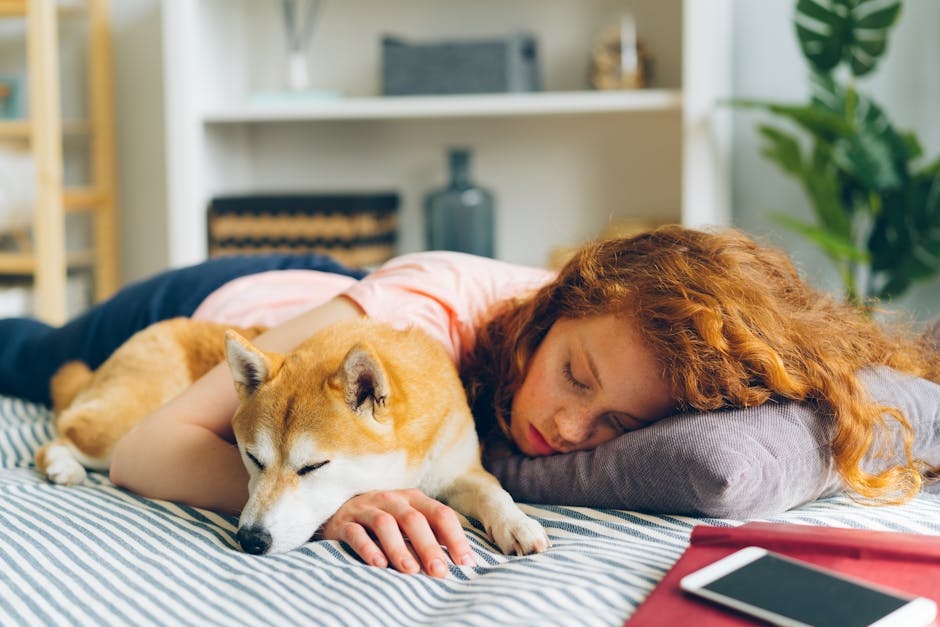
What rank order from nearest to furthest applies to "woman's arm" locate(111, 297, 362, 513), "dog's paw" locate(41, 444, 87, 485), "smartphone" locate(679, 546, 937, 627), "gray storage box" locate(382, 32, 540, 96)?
"smartphone" locate(679, 546, 937, 627), "woman's arm" locate(111, 297, 362, 513), "dog's paw" locate(41, 444, 87, 485), "gray storage box" locate(382, 32, 540, 96)

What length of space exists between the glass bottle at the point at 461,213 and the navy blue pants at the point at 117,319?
3.29ft

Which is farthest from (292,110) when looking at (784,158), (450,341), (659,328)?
(659,328)

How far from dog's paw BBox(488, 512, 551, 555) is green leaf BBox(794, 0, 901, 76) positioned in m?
1.74

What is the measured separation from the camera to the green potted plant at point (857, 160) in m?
2.27

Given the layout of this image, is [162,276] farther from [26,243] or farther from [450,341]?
[26,243]

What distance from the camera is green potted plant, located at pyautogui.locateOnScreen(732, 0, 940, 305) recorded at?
89.2 inches

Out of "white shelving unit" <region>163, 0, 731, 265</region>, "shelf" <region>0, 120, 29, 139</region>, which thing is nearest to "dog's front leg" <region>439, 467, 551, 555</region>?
"white shelving unit" <region>163, 0, 731, 265</region>

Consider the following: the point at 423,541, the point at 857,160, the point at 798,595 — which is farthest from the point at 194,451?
the point at 857,160

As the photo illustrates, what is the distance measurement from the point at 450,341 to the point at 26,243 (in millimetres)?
2248

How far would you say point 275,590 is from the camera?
0.84 m

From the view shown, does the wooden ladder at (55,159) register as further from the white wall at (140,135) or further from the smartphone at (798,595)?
the smartphone at (798,595)

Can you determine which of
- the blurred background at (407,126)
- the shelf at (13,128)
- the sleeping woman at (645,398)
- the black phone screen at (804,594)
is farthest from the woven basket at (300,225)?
the black phone screen at (804,594)

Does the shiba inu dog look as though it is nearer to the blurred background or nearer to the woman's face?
the woman's face

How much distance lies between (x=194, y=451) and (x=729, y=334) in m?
0.65
